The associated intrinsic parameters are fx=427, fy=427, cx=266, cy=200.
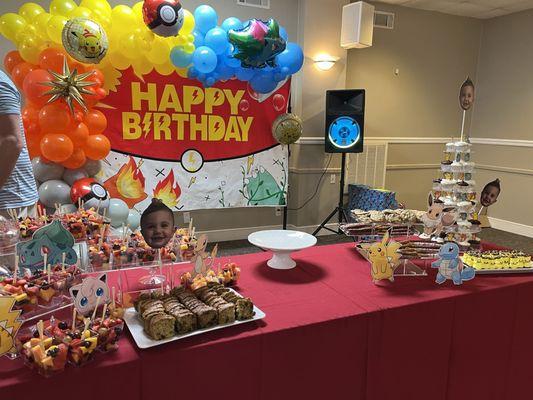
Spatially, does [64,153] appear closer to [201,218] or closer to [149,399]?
[201,218]

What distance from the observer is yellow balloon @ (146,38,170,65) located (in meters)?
3.42

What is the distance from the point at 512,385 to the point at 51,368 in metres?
1.69

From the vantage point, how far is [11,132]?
168 cm

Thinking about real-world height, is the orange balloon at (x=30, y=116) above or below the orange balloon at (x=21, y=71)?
below

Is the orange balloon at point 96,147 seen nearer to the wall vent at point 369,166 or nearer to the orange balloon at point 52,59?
the orange balloon at point 52,59

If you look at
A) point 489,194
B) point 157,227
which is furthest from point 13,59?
point 489,194

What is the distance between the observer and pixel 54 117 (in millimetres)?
3031

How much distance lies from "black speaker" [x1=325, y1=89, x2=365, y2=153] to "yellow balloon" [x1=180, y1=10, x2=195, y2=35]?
5.45 feet

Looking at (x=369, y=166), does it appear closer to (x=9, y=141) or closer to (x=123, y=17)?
(x=123, y=17)

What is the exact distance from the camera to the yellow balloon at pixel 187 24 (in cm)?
345

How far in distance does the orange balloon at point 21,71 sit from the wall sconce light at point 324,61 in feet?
9.17

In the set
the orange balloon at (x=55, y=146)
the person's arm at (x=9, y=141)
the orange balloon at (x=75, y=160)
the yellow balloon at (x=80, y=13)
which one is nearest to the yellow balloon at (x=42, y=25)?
the yellow balloon at (x=80, y=13)

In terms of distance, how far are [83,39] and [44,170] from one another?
1003 millimetres

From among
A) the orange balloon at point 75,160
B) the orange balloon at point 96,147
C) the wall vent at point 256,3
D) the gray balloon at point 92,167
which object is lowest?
the gray balloon at point 92,167
